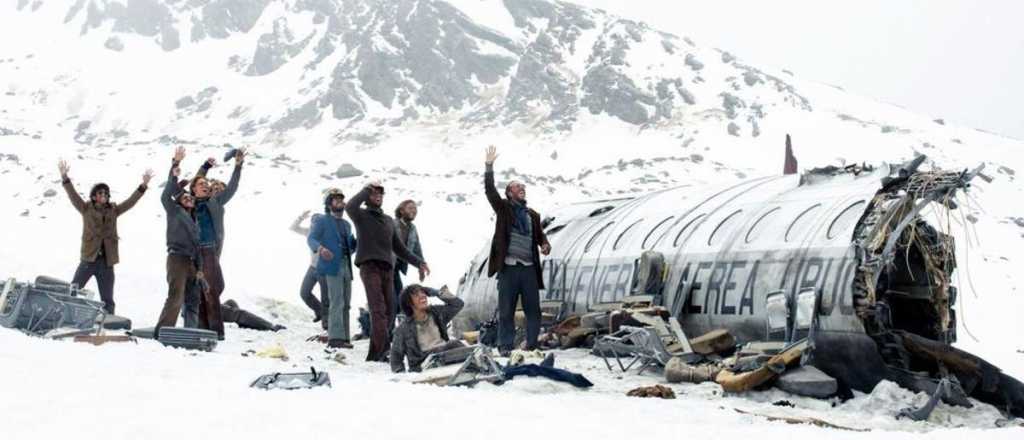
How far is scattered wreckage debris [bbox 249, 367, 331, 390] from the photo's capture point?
21.2 ft

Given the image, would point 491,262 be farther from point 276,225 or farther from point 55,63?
point 55,63

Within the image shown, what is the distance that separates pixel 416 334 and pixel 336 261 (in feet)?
9.53

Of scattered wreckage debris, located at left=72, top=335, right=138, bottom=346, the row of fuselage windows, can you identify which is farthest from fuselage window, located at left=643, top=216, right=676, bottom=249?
scattered wreckage debris, located at left=72, top=335, right=138, bottom=346

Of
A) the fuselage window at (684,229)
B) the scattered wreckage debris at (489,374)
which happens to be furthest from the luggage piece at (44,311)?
the fuselage window at (684,229)

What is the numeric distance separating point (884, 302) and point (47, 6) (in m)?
137

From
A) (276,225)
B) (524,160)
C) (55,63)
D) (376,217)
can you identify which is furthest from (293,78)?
(376,217)

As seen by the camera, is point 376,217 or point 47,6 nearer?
point 376,217

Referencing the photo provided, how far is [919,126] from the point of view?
68.1 m

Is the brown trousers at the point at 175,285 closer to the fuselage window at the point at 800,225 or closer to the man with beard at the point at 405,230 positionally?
the man with beard at the point at 405,230

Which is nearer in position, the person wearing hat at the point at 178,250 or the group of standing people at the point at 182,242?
the person wearing hat at the point at 178,250

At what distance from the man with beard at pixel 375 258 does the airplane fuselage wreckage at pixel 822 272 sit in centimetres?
243

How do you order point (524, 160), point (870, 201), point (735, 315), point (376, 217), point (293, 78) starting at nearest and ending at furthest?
point (870, 201)
point (735, 315)
point (376, 217)
point (524, 160)
point (293, 78)

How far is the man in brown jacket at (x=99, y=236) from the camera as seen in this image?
11523 millimetres

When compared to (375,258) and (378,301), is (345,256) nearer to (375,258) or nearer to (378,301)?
(375,258)
